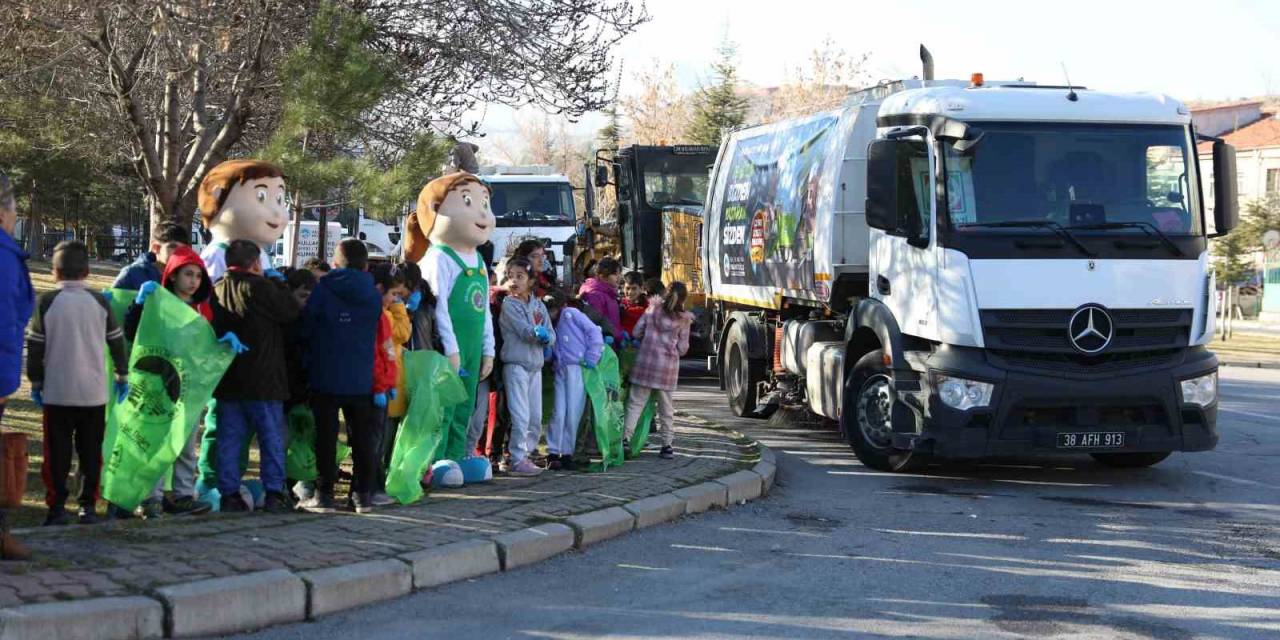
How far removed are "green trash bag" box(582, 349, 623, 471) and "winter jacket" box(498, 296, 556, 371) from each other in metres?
0.58

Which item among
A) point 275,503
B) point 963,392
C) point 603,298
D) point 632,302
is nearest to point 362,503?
point 275,503

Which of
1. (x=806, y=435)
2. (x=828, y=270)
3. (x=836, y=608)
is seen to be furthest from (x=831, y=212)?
(x=836, y=608)

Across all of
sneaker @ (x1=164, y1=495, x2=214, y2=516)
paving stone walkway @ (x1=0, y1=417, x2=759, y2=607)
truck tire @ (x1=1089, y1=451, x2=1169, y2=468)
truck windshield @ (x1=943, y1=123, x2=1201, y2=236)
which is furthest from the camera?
truck tire @ (x1=1089, y1=451, x2=1169, y2=468)

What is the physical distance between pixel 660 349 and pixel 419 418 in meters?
2.99

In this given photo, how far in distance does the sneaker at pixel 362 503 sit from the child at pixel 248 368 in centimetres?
43

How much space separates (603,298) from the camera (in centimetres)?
1159

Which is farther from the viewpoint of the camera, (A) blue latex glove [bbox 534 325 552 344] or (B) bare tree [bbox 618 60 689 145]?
(B) bare tree [bbox 618 60 689 145]

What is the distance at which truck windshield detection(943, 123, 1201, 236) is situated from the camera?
10602mm

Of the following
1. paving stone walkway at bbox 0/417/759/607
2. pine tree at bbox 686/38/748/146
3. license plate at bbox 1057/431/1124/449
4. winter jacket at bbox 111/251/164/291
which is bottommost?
paving stone walkway at bbox 0/417/759/607

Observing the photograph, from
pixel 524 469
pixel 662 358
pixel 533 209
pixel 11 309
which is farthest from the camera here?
pixel 533 209

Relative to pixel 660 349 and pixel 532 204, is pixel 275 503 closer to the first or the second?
pixel 660 349

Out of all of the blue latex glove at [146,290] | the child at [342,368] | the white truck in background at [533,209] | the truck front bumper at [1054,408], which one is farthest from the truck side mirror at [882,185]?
the white truck in background at [533,209]

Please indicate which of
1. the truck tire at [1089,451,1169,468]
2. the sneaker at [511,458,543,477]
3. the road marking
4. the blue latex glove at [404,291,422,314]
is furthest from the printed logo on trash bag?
the road marking

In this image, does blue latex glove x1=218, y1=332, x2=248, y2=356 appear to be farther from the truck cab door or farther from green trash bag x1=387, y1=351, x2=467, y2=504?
the truck cab door
